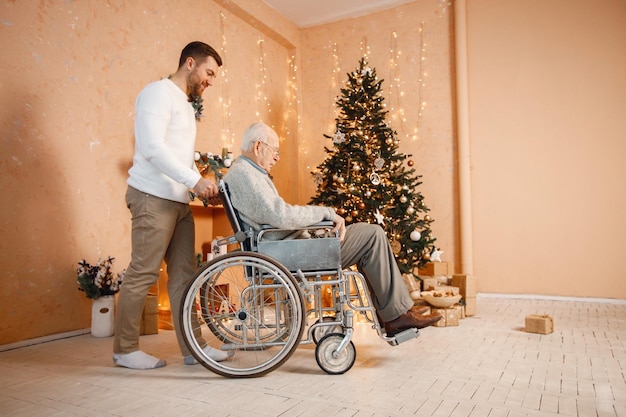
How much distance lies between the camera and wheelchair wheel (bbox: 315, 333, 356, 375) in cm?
189

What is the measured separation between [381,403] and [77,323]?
2.08m

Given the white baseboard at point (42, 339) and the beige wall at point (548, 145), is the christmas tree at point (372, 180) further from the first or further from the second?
the white baseboard at point (42, 339)

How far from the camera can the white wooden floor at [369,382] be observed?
153cm

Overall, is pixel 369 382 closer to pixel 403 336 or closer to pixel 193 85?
pixel 403 336

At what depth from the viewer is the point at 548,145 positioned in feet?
13.3

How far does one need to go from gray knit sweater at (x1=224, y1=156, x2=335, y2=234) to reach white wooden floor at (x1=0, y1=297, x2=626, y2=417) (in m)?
0.62

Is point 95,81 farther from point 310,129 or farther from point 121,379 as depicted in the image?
point 310,129

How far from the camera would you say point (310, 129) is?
517 cm

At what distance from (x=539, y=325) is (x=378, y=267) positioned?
1.25 m

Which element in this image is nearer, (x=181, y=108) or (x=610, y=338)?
(x=181, y=108)

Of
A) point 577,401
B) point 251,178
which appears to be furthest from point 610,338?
point 251,178

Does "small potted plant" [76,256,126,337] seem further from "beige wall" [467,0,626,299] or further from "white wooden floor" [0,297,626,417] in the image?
"beige wall" [467,0,626,299]

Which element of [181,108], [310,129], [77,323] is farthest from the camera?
[310,129]

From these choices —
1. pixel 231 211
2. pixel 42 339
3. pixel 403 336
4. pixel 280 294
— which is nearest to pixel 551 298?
pixel 403 336
